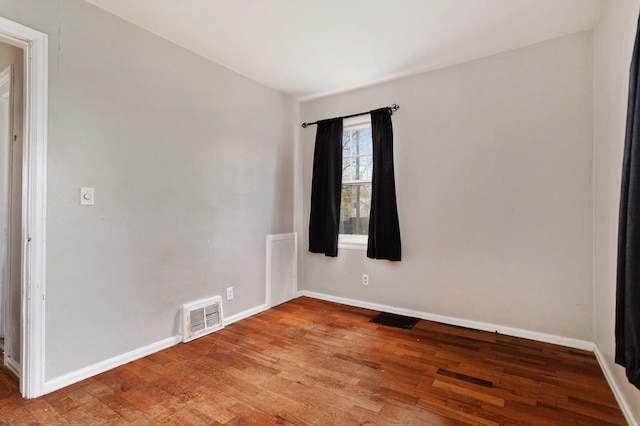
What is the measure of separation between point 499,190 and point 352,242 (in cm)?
164

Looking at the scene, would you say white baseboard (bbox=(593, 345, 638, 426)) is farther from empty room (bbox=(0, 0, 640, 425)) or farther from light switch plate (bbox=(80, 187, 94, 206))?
light switch plate (bbox=(80, 187, 94, 206))

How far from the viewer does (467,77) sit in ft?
9.91

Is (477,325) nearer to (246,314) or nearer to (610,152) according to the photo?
(610,152)

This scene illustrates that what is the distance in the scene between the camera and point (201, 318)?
2.86 metres

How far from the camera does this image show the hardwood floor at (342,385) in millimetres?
1731

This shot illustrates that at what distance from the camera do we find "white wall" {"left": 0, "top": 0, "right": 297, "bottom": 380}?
6.69ft

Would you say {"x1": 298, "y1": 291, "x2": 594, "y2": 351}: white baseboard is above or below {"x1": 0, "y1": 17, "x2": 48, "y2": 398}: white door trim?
below

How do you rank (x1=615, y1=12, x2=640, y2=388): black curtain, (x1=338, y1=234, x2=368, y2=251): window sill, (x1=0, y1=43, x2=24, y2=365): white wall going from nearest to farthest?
(x1=615, y1=12, x2=640, y2=388): black curtain < (x1=0, y1=43, x2=24, y2=365): white wall < (x1=338, y1=234, x2=368, y2=251): window sill

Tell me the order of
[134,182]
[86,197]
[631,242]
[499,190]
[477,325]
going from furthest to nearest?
[477,325], [499,190], [134,182], [86,197], [631,242]

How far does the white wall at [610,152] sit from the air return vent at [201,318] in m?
2.95

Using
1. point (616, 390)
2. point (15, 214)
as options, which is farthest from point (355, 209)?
point (15, 214)

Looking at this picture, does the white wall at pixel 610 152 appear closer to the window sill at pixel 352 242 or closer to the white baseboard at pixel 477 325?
the white baseboard at pixel 477 325

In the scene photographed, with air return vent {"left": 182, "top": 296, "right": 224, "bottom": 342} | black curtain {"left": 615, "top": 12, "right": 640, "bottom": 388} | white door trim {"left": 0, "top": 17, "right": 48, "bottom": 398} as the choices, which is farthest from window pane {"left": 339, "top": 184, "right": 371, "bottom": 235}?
white door trim {"left": 0, "top": 17, "right": 48, "bottom": 398}

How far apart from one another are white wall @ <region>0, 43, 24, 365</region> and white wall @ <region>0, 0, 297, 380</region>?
0.39 metres
